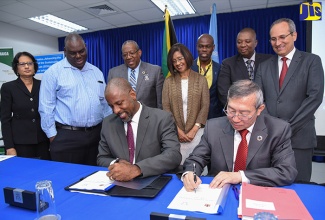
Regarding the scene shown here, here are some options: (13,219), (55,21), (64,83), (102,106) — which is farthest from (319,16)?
(55,21)

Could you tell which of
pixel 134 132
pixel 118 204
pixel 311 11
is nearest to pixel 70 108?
pixel 134 132

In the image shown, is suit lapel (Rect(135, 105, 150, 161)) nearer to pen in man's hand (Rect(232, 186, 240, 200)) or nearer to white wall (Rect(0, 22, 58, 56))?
pen in man's hand (Rect(232, 186, 240, 200))

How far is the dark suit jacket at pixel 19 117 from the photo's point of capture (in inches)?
109

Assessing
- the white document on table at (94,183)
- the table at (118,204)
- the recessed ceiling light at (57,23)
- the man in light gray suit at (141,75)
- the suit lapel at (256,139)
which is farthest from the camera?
the recessed ceiling light at (57,23)

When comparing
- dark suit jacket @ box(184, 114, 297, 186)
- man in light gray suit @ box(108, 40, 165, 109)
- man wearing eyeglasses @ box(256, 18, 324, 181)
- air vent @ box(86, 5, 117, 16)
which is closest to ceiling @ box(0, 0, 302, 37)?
air vent @ box(86, 5, 117, 16)

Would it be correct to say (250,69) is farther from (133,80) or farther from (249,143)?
(249,143)

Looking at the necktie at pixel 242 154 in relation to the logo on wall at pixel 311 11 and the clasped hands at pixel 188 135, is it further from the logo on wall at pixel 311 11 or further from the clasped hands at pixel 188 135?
the logo on wall at pixel 311 11

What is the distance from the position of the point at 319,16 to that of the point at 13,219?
4774mm

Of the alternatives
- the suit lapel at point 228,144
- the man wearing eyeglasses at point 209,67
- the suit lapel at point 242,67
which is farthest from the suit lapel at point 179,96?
the suit lapel at point 228,144

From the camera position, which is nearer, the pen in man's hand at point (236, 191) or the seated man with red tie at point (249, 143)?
the pen in man's hand at point (236, 191)

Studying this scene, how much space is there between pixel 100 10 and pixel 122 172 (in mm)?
5493

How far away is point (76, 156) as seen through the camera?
105 inches

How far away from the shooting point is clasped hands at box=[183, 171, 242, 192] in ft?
4.49

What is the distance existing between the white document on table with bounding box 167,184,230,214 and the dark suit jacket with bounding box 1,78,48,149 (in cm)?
203
